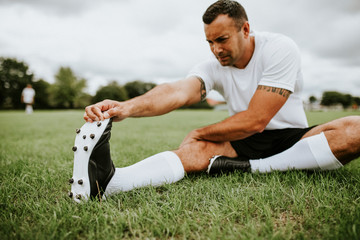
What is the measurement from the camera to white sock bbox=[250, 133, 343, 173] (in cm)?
181

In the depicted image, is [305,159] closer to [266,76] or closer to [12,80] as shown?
[266,76]

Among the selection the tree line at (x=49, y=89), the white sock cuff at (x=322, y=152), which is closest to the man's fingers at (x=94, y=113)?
the white sock cuff at (x=322, y=152)

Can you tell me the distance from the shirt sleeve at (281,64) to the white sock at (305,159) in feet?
1.67

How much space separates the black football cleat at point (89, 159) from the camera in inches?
56.9

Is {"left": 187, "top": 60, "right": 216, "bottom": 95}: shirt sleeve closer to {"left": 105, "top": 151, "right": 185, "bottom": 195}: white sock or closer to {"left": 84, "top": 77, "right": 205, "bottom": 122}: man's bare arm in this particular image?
{"left": 84, "top": 77, "right": 205, "bottom": 122}: man's bare arm

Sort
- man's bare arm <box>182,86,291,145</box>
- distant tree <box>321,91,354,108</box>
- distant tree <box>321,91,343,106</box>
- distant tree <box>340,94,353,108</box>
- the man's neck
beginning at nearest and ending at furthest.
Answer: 1. man's bare arm <box>182,86,291,145</box>
2. the man's neck
3. distant tree <box>340,94,353,108</box>
4. distant tree <box>321,91,354,108</box>
5. distant tree <box>321,91,343,106</box>

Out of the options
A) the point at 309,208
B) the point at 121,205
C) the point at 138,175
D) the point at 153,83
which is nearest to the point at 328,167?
the point at 309,208

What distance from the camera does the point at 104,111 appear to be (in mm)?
1594

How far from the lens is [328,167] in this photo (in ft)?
6.15

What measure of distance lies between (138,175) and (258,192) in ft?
2.96

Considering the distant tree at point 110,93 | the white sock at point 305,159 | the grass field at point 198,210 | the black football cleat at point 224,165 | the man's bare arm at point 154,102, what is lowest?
the grass field at point 198,210

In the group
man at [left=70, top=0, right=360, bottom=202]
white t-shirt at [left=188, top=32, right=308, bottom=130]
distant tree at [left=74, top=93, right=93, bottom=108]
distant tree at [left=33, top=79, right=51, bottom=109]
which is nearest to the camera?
man at [left=70, top=0, right=360, bottom=202]

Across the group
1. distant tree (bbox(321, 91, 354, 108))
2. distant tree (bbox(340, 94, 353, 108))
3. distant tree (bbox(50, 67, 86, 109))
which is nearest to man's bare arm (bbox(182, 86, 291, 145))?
distant tree (bbox(50, 67, 86, 109))

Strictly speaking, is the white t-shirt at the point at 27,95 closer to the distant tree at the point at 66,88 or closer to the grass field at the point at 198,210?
the grass field at the point at 198,210
